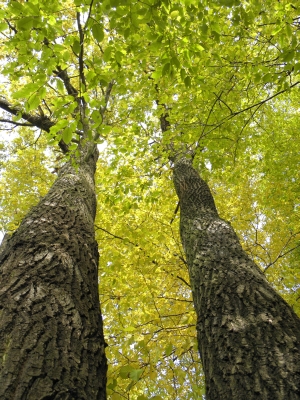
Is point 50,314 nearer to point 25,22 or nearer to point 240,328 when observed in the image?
point 240,328

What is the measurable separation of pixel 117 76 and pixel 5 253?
102 inches

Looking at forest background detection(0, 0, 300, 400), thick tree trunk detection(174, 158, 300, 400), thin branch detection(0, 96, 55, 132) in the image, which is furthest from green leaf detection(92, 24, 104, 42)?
thin branch detection(0, 96, 55, 132)

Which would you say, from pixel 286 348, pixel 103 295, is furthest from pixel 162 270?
pixel 286 348

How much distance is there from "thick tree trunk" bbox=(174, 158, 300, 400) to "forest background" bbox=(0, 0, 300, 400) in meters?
0.53

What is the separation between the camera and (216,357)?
2.02m

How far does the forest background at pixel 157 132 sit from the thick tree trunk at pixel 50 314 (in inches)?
16.2

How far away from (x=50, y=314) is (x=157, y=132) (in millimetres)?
8747

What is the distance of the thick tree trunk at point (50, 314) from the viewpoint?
4.34ft

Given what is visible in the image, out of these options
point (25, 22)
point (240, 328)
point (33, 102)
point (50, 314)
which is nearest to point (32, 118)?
point (33, 102)

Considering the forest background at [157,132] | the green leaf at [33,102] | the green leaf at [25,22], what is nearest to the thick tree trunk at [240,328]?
the forest background at [157,132]

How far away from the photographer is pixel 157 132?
990cm

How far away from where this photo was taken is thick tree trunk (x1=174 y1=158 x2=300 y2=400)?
5.44 ft

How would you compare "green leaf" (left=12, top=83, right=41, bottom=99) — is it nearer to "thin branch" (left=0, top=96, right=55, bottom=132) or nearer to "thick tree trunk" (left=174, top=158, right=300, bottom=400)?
"thick tree trunk" (left=174, top=158, right=300, bottom=400)

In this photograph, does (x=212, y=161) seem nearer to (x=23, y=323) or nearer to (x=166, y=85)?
(x=166, y=85)
